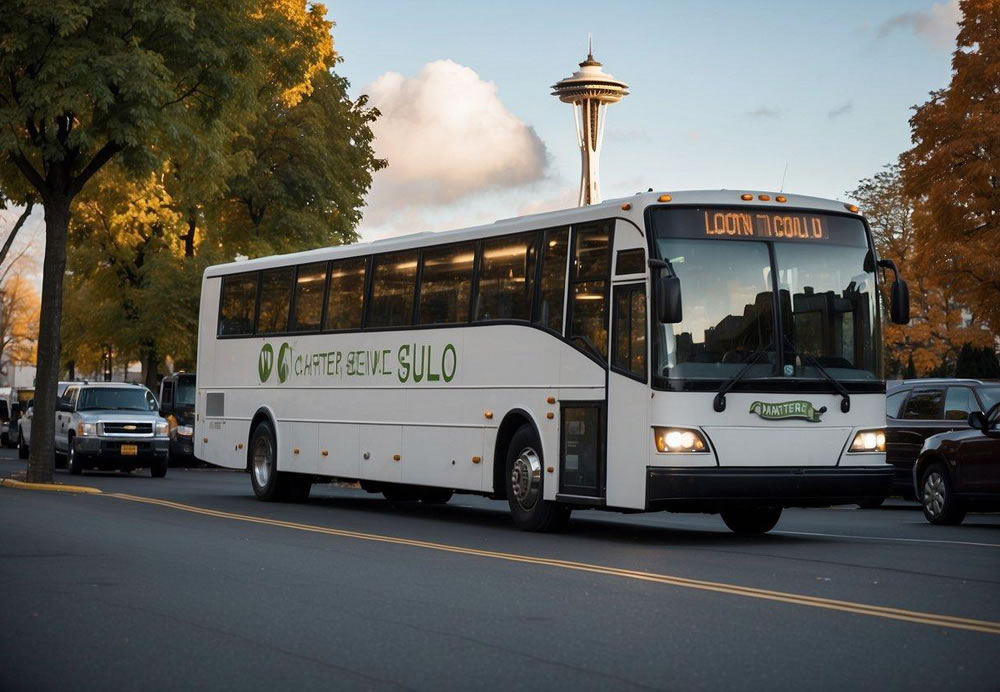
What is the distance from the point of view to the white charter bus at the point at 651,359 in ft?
52.0

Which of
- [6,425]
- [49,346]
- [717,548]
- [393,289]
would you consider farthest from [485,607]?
[6,425]

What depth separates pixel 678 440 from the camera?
15711mm

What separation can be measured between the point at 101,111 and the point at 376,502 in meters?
7.33

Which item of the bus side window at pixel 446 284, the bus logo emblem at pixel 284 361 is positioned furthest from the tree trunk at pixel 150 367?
the bus side window at pixel 446 284

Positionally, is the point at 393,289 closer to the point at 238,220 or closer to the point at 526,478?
the point at 526,478

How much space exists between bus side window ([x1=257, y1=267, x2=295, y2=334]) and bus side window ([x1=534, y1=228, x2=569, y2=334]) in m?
7.23

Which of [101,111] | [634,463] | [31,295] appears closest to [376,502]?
[101,111]

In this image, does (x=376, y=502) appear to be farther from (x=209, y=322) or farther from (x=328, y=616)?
(x=328, y=616)

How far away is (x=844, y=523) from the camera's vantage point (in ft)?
68.6

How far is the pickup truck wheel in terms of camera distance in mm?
34156

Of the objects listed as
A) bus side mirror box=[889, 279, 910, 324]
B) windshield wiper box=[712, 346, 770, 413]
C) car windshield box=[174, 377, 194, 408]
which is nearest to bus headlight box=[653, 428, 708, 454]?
windshield wiper box=[712, 346, 770, 413]

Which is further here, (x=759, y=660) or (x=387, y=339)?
(x=387, y=339)

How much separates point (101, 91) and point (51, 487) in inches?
248

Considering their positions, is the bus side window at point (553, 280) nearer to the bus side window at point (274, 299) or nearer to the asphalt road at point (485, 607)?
the asphalt road at point (485, 607)
